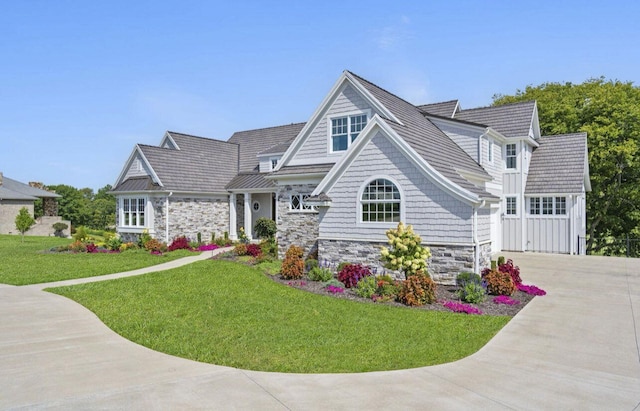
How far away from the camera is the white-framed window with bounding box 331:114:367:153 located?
58.8ft

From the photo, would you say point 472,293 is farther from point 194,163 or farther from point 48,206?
point 48,206

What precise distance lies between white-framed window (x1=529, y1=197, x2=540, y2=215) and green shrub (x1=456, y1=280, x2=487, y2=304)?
42.2ft

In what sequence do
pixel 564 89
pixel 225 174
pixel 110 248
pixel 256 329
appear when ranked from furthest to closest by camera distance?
pixel 564 89, pixel 225 174, pixel 110 248, pixel 256 329

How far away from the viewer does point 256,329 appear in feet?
29.0

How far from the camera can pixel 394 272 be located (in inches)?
572

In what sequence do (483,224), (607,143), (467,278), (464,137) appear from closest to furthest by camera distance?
(467,278) → (483,224) → (464,137) → (607,143)

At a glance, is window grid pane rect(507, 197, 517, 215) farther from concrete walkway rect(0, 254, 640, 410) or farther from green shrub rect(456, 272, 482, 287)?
concrete walkway rect(0, 254, 640, 410)

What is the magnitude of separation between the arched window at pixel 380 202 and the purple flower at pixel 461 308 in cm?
396

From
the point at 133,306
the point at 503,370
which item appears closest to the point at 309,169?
the point at 133,306

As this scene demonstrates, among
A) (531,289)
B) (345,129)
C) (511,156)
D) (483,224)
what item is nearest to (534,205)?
(511,156)

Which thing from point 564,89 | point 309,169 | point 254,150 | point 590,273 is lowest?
point 590,273

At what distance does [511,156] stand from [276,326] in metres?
18.7

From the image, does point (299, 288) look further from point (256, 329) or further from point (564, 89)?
point (564, 89)

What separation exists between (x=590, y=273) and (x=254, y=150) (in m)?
21.8
